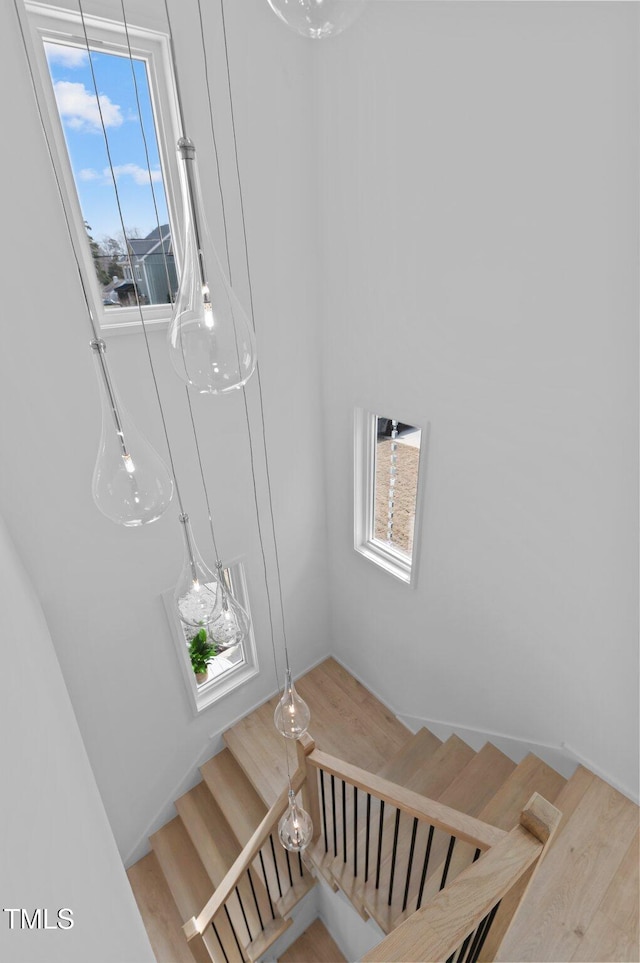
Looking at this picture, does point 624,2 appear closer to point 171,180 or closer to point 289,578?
point 171,180

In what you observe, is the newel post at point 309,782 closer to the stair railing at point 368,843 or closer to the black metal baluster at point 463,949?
the stair railing at point 368,843

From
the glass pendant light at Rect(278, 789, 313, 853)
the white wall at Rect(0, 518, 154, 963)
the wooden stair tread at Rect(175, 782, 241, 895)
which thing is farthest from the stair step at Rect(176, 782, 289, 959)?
the white wall at Rect(0, 518, 154, 963)

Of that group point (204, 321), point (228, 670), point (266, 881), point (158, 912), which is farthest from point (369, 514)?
point (158, 912)

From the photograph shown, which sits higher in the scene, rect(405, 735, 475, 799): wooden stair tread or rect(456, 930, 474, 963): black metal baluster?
rect(456, 930, 474, 963): black metal baluster

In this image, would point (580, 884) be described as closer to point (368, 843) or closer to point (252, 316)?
point (368, 843)

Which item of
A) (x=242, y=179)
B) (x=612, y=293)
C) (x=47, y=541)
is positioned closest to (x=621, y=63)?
(x=612, y=293)

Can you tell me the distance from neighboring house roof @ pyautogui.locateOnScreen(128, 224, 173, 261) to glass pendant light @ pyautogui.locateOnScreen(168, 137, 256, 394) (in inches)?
79.9

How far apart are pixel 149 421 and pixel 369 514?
6.60ft

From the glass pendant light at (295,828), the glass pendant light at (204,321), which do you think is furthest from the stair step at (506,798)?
the glass pendant light at (204,321)

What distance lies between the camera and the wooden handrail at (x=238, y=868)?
2.46 m

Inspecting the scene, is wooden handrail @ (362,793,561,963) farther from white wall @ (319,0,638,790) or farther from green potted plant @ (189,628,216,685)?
green potted plant @ (189,628,216,685)

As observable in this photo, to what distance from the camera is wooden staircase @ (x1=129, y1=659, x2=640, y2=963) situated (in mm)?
2305

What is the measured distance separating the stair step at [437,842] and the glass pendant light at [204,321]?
88.4 inches

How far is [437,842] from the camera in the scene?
9.69ft
